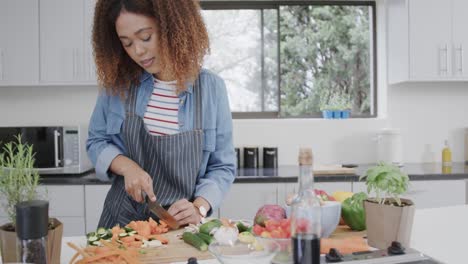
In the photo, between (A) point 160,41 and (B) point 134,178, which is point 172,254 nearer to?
(B) point 134,178

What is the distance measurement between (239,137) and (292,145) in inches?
16.1

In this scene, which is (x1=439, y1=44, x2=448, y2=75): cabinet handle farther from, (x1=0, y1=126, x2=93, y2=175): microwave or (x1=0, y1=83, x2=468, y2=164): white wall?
(x1=0, y1=126, x2=93, y2=175): microwave

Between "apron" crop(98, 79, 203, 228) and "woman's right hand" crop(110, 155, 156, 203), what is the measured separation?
0.24ft

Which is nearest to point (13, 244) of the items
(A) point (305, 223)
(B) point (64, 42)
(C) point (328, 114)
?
(A) point (305, 223)

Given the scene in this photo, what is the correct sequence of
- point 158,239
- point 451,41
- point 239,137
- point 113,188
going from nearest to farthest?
1. point 158,239
2. point 113,188
3. point 451,41
4. point 239,137

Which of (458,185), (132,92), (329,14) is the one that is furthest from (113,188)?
(329,14)

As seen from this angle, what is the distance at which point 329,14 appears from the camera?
3.83m

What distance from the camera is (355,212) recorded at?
1435mm

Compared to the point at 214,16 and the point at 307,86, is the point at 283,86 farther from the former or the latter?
the point at 214,16

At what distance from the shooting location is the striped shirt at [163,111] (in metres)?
1.70

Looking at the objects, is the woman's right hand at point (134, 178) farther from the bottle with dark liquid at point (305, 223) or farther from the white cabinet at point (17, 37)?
the white cabinet at point (17, 37)

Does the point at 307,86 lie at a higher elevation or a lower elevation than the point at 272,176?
higher

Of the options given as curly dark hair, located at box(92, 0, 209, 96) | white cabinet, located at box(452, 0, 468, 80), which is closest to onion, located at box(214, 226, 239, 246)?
curly dark hair, located at box(92, 0, 209, 96)

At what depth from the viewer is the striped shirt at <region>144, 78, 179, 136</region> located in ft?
5.57
